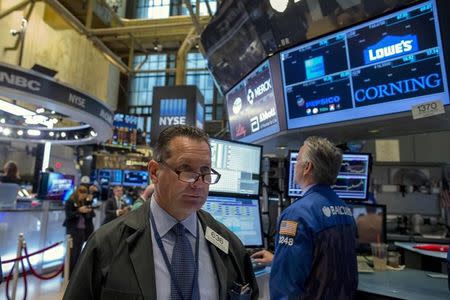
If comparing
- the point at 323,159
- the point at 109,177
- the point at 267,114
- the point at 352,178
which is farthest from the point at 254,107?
the point at 109,177

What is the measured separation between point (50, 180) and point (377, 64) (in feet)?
29.6

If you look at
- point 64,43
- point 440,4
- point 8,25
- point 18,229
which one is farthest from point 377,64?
point 64,43

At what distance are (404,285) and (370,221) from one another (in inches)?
33.8

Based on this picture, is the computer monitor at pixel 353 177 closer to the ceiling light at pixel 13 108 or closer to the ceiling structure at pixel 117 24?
the ceiling light at pixel 13 108

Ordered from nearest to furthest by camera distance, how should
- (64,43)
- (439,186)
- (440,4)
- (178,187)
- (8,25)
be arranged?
(178,187) < (440,4) < (439,186) < (8,25) < (64,43)

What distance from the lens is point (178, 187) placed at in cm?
122

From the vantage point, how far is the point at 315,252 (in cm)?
192

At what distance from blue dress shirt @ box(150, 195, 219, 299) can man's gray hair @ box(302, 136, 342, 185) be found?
1054 millimetres

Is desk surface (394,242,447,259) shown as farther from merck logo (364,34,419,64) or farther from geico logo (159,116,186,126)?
geico logo (159,116,186,126)

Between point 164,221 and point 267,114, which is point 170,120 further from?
point 164,221

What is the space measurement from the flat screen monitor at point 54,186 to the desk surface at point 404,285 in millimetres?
7930

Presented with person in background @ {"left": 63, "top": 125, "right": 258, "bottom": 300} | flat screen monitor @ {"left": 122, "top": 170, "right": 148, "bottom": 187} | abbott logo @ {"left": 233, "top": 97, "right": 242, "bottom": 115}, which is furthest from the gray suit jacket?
flat screen monitor @ {"left": 122, "top": 170, "right": 148, "bottom": 187}

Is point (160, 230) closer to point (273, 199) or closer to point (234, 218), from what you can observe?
point (234, 218)

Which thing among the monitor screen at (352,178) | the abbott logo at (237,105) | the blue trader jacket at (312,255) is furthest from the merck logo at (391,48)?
the abbott logo at (237,105)
